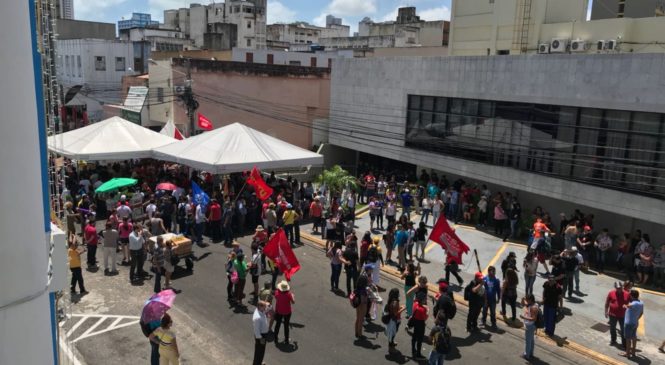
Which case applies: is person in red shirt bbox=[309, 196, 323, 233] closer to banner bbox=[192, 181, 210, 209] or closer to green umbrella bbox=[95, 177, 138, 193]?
banner bbox=[192, 181, 210, 209]

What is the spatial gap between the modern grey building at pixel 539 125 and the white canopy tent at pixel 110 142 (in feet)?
34.8

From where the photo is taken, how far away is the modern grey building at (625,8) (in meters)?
24.0

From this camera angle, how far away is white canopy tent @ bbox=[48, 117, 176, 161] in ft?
72.7

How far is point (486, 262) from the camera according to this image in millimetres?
17016

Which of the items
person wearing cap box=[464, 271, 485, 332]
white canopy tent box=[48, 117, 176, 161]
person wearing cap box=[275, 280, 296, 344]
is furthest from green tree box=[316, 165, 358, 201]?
person wearing cap box=[275, 280, 296, 344]

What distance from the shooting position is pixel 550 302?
1190 centimetres

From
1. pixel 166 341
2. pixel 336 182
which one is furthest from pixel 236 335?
pixel 336 182

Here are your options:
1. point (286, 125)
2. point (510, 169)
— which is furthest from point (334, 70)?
point (510, 169)

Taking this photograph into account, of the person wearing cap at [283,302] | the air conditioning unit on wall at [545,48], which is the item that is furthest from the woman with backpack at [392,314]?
the air conditioning unit on wall at [545,48]

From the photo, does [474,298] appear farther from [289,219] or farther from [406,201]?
[406,201]

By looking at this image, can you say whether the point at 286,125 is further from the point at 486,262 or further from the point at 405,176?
the point at 486,262

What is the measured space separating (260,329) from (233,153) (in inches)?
486

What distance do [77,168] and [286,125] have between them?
12.8 meters

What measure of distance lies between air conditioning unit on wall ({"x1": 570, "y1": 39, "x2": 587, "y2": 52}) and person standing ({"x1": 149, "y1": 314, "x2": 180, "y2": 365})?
19497 mm
